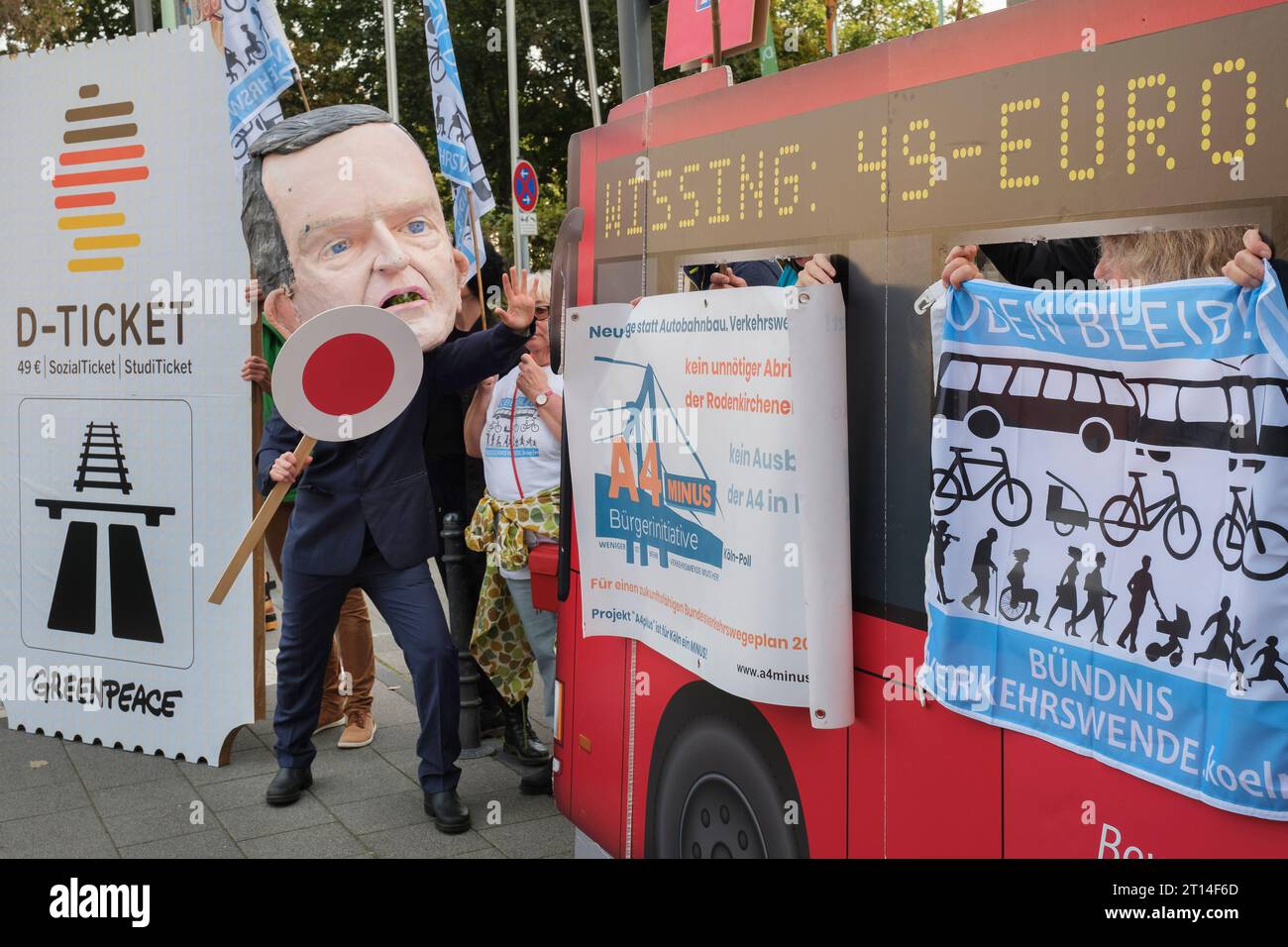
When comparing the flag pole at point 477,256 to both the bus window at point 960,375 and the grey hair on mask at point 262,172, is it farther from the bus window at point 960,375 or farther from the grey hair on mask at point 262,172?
the bus window at point 960,375

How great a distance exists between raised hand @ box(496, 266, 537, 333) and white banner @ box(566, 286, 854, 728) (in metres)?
0.89

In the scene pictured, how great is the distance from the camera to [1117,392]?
79.7 inches

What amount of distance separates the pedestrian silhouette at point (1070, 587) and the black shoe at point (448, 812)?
291cm

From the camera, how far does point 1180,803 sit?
1.96 meters

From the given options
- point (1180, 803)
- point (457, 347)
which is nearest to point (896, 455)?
point (1180, 803)

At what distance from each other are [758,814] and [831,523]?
80 cm

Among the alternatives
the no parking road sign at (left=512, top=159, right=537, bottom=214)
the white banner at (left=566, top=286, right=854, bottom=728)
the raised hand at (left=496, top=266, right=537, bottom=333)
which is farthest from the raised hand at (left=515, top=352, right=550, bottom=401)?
the no parking road sign at (left=512, top=159, right=537, bottom=214)

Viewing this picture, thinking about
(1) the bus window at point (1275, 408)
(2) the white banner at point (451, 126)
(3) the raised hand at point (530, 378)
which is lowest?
(1) the bus window at point (1275, 408)

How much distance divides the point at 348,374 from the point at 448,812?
62.7 inches

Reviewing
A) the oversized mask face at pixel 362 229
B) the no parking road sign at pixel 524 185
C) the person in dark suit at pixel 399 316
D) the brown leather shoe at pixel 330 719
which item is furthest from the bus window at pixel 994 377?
the no parking road sign at pixel 524 185

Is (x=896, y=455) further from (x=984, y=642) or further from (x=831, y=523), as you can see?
(x=984, y=642)

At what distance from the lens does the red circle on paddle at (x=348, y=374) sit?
4.32 meters

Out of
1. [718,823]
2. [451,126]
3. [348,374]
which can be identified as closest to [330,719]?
[348,374]

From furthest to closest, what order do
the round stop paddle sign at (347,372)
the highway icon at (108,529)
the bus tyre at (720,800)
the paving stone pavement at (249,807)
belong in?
1. the highway icon at (108,529)
2. the paving stone pavement at (249,807)
3. the round stop paddle sign at (347,372)
4. the bus tyre at (720,800)
